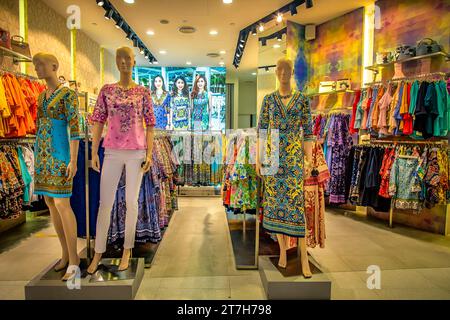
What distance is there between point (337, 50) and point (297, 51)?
76 cm

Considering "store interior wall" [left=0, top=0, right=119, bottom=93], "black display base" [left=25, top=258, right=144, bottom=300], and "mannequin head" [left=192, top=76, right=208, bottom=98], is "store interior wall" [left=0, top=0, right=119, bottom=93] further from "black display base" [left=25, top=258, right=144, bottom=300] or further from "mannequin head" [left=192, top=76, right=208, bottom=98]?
"black display base" [left=25, top=258, right=144, bottom=300]

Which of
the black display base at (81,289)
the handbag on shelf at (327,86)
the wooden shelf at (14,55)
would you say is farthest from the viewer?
the handbag on shelf at (327,86)

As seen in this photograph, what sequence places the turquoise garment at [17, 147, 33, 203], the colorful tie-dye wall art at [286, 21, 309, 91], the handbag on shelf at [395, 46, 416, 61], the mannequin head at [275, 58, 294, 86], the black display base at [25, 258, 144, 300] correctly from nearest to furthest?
the black display base at [25, 258, 144, 300]
the mannequin head at [275, 58, 294, 86]
the turquoise garment at [17, 147, 33, 203]
the handbag on shelf at [395, 46, 416, 61]
the colorful tie-dye wall art at [286, 21, 309, 91]

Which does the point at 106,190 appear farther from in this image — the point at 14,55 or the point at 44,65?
the point at 14,55

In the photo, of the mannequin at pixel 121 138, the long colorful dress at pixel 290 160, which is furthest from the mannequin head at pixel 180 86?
the long colorful dress at pixel 290 160

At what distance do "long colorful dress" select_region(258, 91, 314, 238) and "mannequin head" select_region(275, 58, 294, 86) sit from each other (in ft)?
0.37

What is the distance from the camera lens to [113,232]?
288cm

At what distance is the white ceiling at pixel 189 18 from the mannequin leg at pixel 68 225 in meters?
3.85

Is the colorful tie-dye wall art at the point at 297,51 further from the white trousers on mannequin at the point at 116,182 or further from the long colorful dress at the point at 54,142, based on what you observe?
the long colorful dress at the point at 54,142

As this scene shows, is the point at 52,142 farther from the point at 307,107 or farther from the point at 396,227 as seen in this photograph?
the point at 396,227

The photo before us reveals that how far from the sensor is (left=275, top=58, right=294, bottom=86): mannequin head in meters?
2.34

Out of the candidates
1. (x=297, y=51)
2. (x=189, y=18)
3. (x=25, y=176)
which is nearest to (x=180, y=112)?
(x=189, y=18)

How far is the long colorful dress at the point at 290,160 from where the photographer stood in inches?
92.3

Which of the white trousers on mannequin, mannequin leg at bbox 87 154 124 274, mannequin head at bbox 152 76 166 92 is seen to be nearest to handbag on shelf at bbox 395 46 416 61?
the white trousers on mannequin
